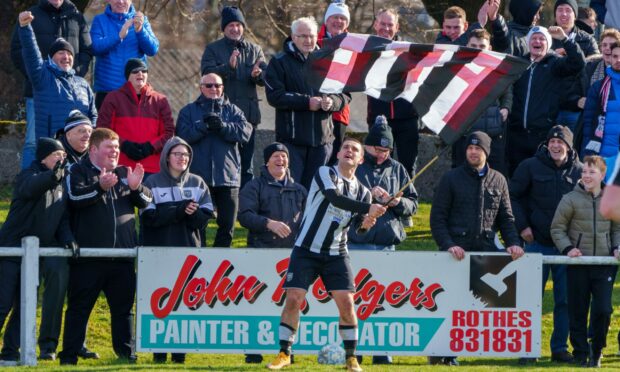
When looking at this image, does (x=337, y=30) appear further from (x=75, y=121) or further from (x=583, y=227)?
(x=583, y=227)

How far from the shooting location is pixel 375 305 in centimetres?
1220

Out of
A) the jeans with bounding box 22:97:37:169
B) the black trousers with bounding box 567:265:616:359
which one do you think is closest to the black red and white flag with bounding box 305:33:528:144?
the black trousers with bounding box 567:265:616:359

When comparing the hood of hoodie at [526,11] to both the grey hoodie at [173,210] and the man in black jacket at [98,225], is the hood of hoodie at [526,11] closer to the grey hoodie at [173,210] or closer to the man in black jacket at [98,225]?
the grey hoodie at [173,210]

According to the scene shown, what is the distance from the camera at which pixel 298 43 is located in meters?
14.7

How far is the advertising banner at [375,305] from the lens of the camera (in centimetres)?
1210

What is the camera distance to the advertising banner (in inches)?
476

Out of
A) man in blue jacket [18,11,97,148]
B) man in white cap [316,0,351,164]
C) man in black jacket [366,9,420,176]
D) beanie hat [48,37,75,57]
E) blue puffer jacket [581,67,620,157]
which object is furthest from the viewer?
man in black jacket [366,9,420,176]

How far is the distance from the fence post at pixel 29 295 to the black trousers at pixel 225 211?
2958 mm

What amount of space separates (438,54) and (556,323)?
296 centimetres

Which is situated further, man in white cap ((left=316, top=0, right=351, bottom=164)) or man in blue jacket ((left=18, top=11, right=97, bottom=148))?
man in white cap ((left=316, top=0, right=351, bottom=164))

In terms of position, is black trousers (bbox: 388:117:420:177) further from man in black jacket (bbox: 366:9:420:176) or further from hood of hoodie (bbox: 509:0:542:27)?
hood of hoodie (bbox: 509:0:542:27)

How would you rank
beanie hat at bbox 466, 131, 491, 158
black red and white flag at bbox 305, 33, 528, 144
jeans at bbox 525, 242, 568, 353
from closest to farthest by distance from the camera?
black red and white flag at bbox 305, 33, 528, 144 → beanie hat at bbox 466, 131, 491, 158 → jeans at bbox 525, 242, 568, 353

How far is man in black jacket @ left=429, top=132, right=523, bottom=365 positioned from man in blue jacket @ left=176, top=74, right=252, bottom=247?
2.44 m

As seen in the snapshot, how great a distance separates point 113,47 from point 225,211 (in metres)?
2.58
